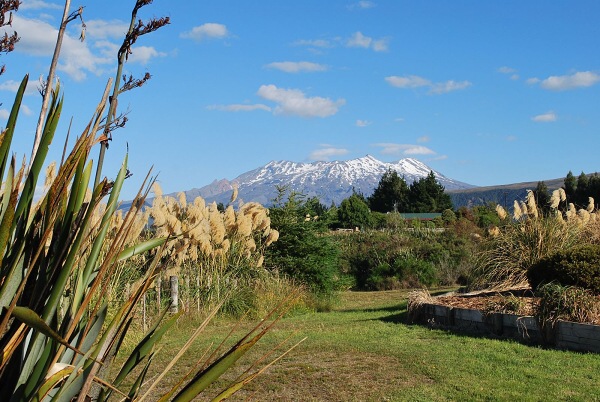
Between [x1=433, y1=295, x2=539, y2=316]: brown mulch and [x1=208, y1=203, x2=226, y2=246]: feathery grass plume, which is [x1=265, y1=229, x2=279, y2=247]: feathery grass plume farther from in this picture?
[x1=433, y1=295, x2=539, y2=316]: brown mulch

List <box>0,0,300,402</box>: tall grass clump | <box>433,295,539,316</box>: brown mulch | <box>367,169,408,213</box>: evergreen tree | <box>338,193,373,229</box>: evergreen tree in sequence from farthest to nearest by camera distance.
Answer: <box>367,169,408,213</box>: evergreen tree < <box>338,193,373,229</box>: evergreen tree < <box>433,295,539,316</box>: brown mulch < <box>0,0,300,402</box>: tall grass clump

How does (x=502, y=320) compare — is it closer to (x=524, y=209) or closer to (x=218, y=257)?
(x=524, y=209)

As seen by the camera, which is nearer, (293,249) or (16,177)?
(16,177)

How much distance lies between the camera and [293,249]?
50.9 feet

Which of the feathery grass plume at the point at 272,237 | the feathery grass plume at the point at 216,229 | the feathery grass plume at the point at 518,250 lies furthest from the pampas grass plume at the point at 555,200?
the feathery grass plume at the point at 216,229

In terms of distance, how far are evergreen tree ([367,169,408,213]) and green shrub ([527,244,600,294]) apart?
186 feet

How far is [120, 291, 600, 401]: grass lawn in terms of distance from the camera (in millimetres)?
6082

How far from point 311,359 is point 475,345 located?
2236 mm

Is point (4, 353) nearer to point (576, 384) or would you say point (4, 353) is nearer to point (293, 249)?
point (576, 384)

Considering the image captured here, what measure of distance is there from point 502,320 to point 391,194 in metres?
59.6

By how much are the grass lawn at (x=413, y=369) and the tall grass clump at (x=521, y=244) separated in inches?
97.8

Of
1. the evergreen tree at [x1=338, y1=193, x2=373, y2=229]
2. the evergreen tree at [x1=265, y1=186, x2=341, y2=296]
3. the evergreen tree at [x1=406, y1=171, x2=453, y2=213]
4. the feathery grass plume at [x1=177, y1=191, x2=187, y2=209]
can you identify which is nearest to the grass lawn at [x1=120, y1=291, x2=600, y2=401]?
the feathery grass plume at [x1=177, y1=191, x2=187, y2=209]

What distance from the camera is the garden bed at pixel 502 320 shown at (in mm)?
8094

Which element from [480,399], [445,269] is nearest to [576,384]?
[480,399]
